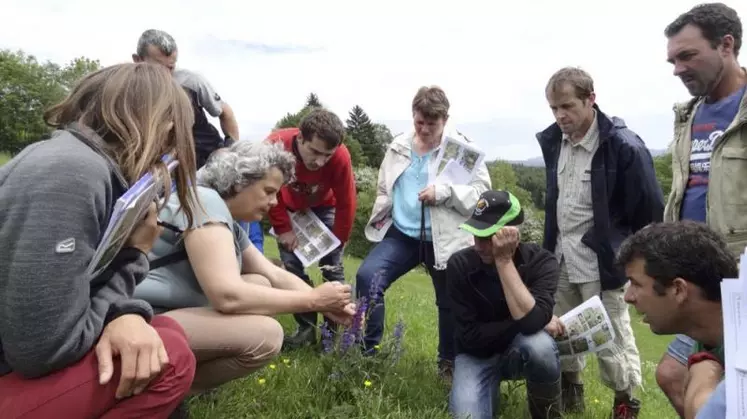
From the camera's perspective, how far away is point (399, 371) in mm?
4039

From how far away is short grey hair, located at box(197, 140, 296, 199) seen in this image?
11.0 feet

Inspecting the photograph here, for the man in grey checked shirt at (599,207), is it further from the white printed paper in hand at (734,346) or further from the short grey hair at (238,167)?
the white printed paper in hand at (734,346)

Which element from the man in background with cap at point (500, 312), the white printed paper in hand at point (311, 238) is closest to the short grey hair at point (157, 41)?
the white printed paper in hand at point (311, 238)

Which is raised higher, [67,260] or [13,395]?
[67,260]

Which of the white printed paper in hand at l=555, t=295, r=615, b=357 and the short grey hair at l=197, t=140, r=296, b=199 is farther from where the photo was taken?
the white printed paper in hand at l=555, t=295, r=615, b=357

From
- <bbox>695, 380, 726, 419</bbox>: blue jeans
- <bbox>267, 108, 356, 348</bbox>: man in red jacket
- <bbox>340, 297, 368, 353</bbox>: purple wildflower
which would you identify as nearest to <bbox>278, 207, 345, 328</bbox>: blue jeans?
<bbox>267, 108, 356, 348</bbox>: man in red jacket

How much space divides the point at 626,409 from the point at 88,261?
349 cm

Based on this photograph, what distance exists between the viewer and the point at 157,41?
16.8 ft

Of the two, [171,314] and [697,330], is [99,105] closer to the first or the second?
[171,314]

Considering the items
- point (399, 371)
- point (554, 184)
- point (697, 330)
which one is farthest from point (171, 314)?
point (554, 184)

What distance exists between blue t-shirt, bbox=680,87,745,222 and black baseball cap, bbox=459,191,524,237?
968mm

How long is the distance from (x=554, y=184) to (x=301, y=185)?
78.0 inches

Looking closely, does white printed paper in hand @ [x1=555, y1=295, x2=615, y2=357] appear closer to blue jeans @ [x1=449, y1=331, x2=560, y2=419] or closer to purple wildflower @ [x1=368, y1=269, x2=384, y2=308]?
blue jeans @ [x1=449, y1=331, x2=560, y2=419]

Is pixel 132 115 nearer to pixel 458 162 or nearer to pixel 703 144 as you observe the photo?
pixel 458 162
